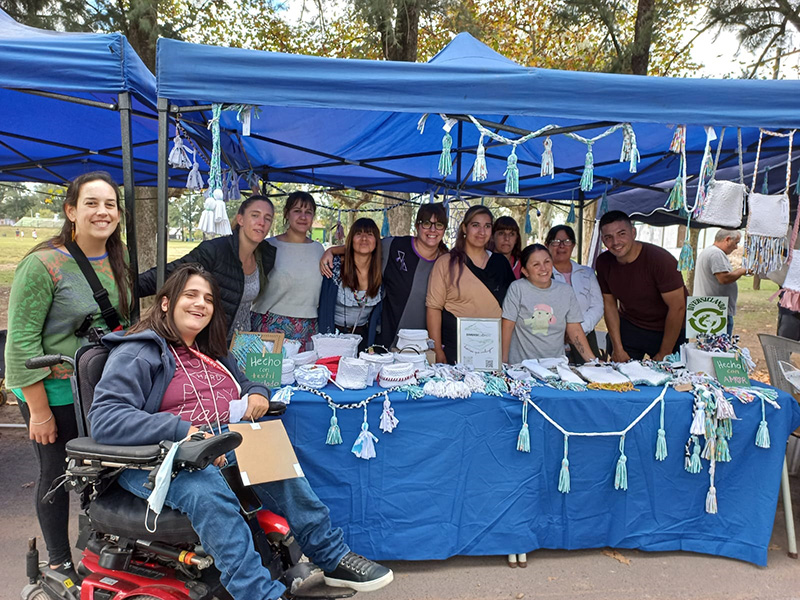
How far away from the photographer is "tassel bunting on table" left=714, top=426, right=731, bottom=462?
8.31 feet

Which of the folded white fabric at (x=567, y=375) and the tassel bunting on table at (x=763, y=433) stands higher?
the folded white fabric at (x=567, y=375)

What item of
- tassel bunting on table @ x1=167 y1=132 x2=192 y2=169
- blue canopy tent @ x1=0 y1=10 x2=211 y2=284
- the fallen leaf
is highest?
blue canopy tent @ x1=0 y1=10 x2=211 y2=284

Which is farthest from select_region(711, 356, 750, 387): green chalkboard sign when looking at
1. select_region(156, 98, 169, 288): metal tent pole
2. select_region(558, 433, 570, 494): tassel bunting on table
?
select_region(156, 98, 169, 288): metal tent pole

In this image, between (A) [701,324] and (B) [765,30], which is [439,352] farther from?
(B) [765,30]

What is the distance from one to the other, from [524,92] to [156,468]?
2.06 meters

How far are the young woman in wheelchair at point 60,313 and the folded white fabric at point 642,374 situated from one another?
2.41 m

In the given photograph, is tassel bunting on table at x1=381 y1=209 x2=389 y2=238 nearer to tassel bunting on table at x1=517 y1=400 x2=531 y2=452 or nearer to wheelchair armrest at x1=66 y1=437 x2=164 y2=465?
tassel bunting on table at x1=517 y1=400 x2=531 y2=452

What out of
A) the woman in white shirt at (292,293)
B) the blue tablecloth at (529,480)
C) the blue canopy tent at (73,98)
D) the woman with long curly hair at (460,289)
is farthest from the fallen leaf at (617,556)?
the blue canopy tent at (73,98)

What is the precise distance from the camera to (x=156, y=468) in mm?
1629

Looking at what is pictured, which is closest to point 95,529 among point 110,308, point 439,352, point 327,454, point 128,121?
point 110,308

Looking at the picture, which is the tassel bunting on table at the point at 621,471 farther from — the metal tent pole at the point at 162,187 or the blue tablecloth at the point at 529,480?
the metal tent pole at the point at 162,187

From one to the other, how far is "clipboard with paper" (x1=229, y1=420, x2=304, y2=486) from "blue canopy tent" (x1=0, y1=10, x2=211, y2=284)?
3.46 ft

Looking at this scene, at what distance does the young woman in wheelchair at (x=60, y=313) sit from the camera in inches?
77.0

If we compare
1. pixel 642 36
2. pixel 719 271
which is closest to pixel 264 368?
pixel 719 271
